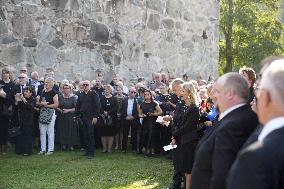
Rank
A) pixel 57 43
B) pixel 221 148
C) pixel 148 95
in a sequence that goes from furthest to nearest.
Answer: pixel 57 43 → pixel 148 95 → pixel 221 148

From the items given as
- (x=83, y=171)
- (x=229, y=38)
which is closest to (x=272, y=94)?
(x=83, y=171)

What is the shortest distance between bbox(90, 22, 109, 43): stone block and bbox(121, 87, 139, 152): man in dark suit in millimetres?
2111

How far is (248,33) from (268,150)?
70.1 ft

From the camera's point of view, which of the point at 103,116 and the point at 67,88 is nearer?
the point at 67,88

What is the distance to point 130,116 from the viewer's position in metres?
11.0

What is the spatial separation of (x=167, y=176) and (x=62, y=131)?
3529 millimetres

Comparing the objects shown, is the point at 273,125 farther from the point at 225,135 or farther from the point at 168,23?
the point at 168,23

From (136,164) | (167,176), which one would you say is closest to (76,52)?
(136,164)

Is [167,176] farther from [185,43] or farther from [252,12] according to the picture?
[252,12]

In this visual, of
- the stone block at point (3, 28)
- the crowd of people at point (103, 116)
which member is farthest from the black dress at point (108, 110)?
the stone block at point (3, 28)

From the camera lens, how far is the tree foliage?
2225 cm

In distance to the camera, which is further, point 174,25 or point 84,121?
point 174,25

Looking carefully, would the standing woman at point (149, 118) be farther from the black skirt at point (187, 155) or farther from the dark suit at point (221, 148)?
the dark suit at point (221, 148)

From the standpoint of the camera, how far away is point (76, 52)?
12008 millimetres
